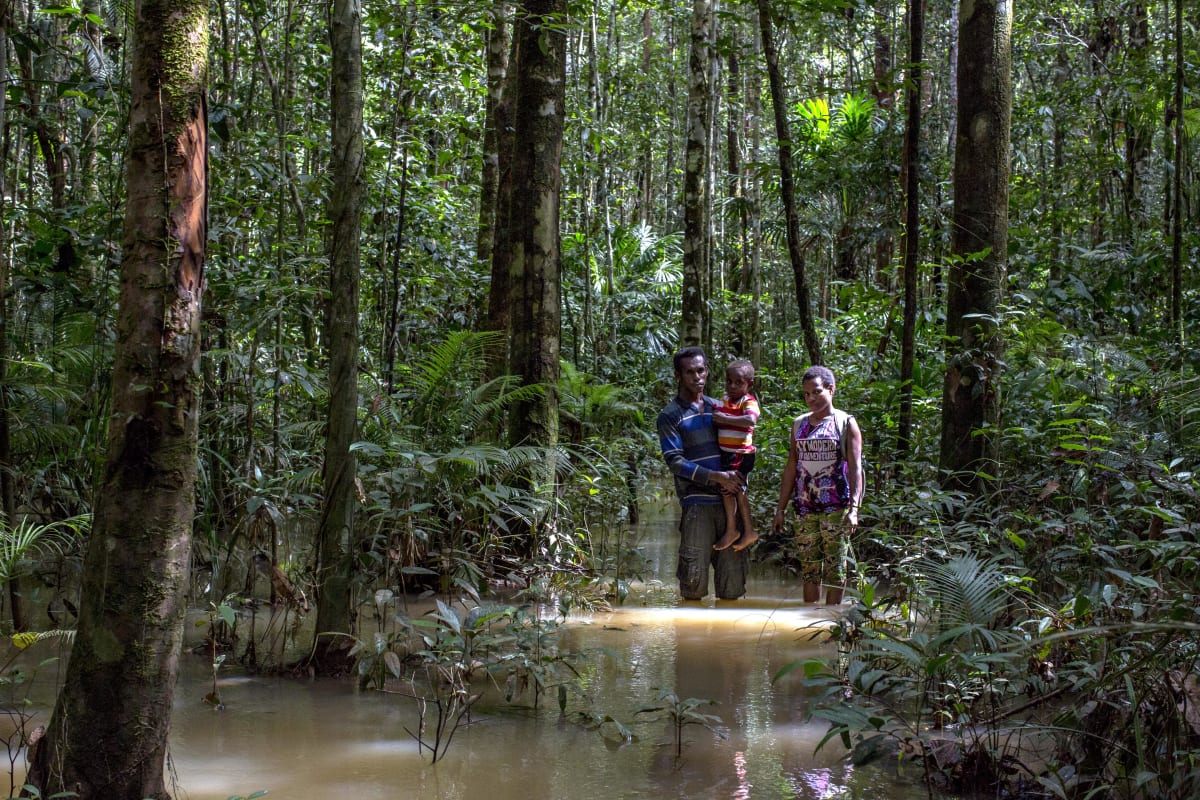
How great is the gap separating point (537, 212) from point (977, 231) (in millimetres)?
3440

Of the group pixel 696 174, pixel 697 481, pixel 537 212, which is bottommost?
pixel 697 481

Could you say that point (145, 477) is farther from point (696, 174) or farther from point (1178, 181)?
point (1178, 181)

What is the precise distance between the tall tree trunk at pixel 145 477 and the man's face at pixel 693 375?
15.4ft

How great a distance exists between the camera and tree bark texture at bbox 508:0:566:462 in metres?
7.82

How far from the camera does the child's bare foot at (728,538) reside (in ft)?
23.9

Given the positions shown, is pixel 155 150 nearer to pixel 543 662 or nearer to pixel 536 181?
pixel 543 662

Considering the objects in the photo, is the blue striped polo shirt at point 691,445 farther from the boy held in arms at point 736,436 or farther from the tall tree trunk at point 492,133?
the tall tree trunk at point 492,133

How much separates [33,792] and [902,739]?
287cm

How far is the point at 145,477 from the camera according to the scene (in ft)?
9.82

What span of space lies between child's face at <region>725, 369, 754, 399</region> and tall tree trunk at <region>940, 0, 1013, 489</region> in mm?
1608

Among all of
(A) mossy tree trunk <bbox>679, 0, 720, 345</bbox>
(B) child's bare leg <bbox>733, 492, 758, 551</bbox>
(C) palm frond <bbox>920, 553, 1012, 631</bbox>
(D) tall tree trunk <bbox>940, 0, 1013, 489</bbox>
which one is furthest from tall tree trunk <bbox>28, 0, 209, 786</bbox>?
(A) mossy tree trunk <bbox>679, 0, 720, 345</bbox>

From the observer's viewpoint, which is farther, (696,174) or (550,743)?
(696,174)

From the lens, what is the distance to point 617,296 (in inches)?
655

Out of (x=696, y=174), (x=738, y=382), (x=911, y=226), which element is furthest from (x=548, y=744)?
(x=696, y=174)
